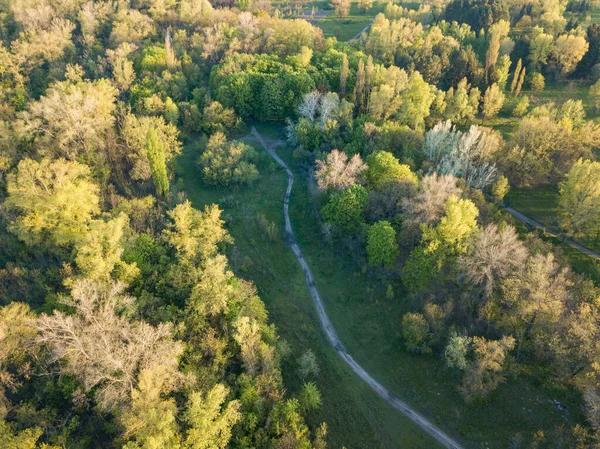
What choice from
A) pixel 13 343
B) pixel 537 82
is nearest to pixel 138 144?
pixel 13 343

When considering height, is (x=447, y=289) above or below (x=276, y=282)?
above

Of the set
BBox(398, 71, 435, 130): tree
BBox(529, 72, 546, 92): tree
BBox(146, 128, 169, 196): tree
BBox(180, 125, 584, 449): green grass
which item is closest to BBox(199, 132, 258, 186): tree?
BBox(180, 125, 584, 449): green grass

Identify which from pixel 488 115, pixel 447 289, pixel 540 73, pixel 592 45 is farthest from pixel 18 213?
pixel 592 45

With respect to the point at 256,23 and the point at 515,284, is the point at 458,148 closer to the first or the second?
the point at 515,284

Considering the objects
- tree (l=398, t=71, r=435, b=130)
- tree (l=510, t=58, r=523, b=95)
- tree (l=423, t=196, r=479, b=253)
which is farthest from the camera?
tree (l=510, t=58, r=523, b=95)

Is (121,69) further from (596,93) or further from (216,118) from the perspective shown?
(596,93)

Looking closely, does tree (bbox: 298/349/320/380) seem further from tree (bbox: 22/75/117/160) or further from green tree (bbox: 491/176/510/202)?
tree (bbox: 22/75/117/160)

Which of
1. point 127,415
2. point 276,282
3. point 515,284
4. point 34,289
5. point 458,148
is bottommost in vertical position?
point 276,282
